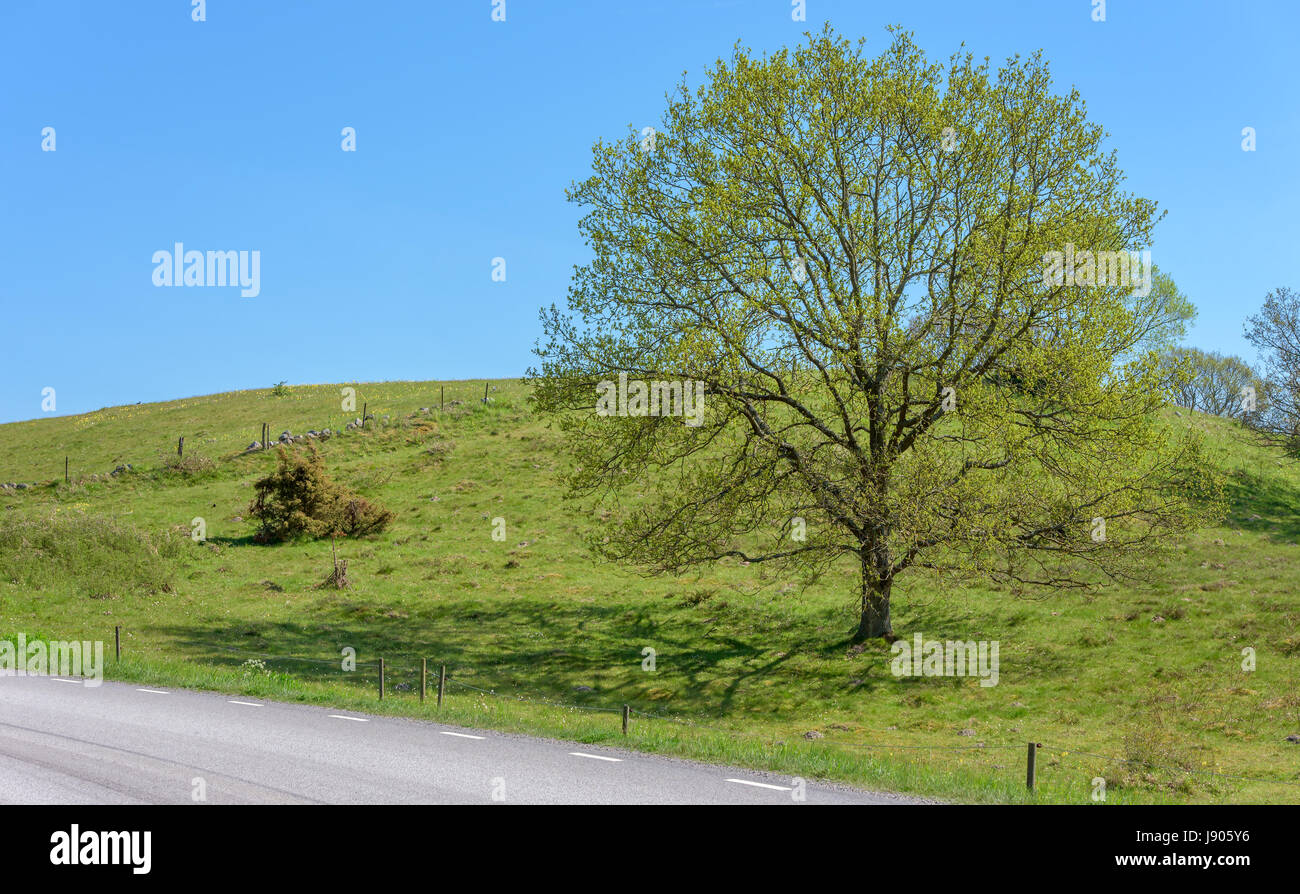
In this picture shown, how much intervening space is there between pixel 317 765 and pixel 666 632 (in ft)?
67.1

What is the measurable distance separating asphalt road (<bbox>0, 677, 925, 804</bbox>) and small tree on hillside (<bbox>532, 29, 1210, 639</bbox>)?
485 inches

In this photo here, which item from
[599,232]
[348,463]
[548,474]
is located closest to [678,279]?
[599,232]

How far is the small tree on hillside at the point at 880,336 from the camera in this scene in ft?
88.3

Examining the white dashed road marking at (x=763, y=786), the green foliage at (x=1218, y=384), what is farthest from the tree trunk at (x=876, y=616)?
the green foliage at (x=1218, y=384)

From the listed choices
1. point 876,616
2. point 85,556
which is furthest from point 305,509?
point 876,616

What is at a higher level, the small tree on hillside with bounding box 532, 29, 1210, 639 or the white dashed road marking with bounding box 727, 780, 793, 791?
the small tree on hillside with bounding box 532, 29, 1210, 639

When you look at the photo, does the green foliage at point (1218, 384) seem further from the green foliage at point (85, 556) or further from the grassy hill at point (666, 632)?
the green foliage at point (85, 556)

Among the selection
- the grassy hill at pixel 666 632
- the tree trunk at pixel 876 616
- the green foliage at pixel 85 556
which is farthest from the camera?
the green foliage at pixel 85 556

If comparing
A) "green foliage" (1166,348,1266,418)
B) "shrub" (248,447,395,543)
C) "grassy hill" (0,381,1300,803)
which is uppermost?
"green foliage" (1166,348,1266,418)

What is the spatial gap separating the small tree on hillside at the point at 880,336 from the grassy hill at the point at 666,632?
3605 mm

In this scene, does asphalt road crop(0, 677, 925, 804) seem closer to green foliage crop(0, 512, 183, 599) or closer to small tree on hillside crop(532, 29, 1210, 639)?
small tree on hillside crop(532, 29, 1210, 639)

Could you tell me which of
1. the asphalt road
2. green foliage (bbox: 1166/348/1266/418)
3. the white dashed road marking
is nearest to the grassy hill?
the white dashed road marking

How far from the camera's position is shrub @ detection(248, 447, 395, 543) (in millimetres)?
47406

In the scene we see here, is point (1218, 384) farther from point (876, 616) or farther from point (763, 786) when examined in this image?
point (763, 786)
